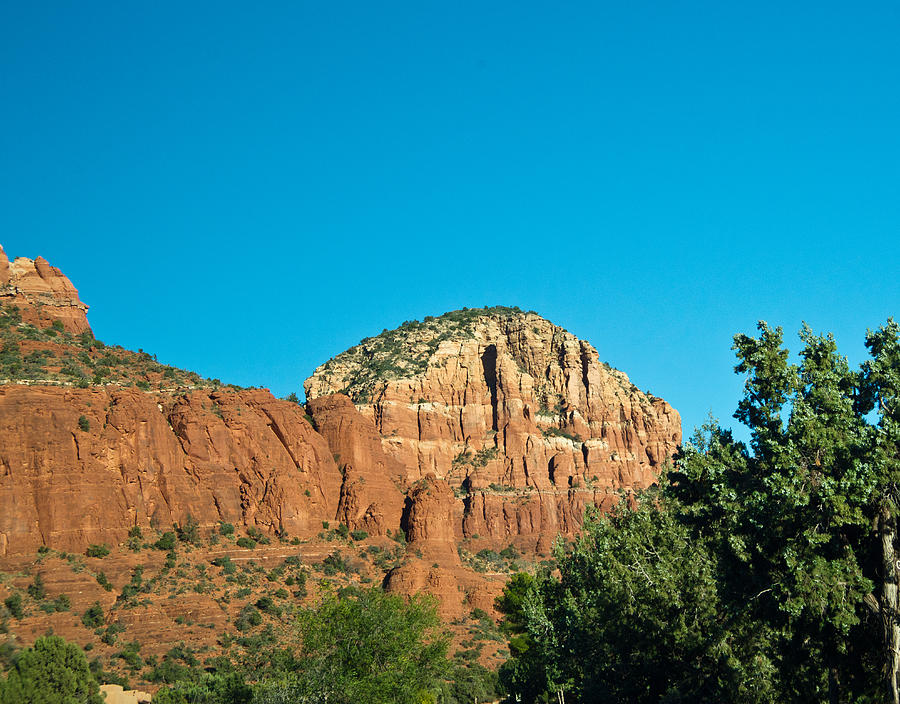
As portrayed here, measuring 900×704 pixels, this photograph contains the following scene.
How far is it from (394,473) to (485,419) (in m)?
24.5

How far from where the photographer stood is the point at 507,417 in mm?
131875

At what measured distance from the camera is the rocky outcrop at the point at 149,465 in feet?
222

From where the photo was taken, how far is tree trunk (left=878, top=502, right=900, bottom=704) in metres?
21.0

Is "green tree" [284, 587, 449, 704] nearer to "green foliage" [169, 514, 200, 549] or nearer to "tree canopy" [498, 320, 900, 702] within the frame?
"tree canopy" [498, 320, 900, 702]

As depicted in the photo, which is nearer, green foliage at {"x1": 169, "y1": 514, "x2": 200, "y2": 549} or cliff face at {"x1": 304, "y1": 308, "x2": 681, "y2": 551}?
green foliage at {"x1": 169, "y1": 514, "x2": 200, "y2": 549}

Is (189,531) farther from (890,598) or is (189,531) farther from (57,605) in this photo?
(890,598)

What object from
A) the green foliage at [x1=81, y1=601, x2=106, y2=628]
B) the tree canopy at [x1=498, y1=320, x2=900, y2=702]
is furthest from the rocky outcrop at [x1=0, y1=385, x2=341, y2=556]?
the tree canopy at [x1=498, y1=320, x2=900, y2=702]

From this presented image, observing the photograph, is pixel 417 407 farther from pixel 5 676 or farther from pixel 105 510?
pixel 5 676

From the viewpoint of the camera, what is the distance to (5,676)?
5072 centimetres

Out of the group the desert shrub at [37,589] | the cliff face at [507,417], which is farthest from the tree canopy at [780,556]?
the cliff face at [507,417]

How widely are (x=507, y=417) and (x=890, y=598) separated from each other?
11029 centimetres

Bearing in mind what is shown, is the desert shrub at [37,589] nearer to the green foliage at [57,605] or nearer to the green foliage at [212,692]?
the green foliage at [57,605]

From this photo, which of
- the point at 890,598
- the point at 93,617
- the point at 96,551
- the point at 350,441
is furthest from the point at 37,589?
the point at 890,598

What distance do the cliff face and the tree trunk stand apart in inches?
3656
